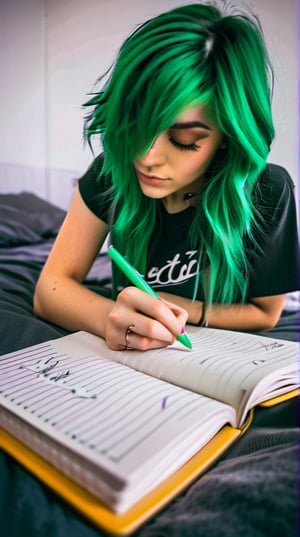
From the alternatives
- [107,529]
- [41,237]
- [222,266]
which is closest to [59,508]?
[107,529]

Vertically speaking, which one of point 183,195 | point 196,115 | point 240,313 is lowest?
point 240,313

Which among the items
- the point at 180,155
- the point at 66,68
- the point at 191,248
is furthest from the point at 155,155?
the point at 66,68

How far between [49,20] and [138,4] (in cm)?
17

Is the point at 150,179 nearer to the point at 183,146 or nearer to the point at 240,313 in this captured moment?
the point at 183,146

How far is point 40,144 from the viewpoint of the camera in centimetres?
78

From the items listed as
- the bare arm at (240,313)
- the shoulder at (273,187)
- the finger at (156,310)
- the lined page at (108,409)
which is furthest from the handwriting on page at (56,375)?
the shoulder at (273,187)

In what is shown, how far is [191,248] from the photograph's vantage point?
2.06 feet

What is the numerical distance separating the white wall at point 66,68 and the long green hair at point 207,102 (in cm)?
3

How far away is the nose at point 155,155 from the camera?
519mm

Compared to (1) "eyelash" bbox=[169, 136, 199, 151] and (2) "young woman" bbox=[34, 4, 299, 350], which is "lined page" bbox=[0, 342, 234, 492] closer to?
(2) "young woman" bbox=[34, 4, 299, 350]

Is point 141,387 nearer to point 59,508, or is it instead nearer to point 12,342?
point 59,508

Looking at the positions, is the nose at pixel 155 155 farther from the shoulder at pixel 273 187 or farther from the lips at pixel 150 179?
the shoulder at pixel 273 187

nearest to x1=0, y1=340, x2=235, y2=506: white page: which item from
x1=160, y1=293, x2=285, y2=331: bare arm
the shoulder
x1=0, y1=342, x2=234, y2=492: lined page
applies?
x1=0, y1=342, x2=234, y2=492: lined page

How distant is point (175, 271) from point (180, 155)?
0.18 metres
